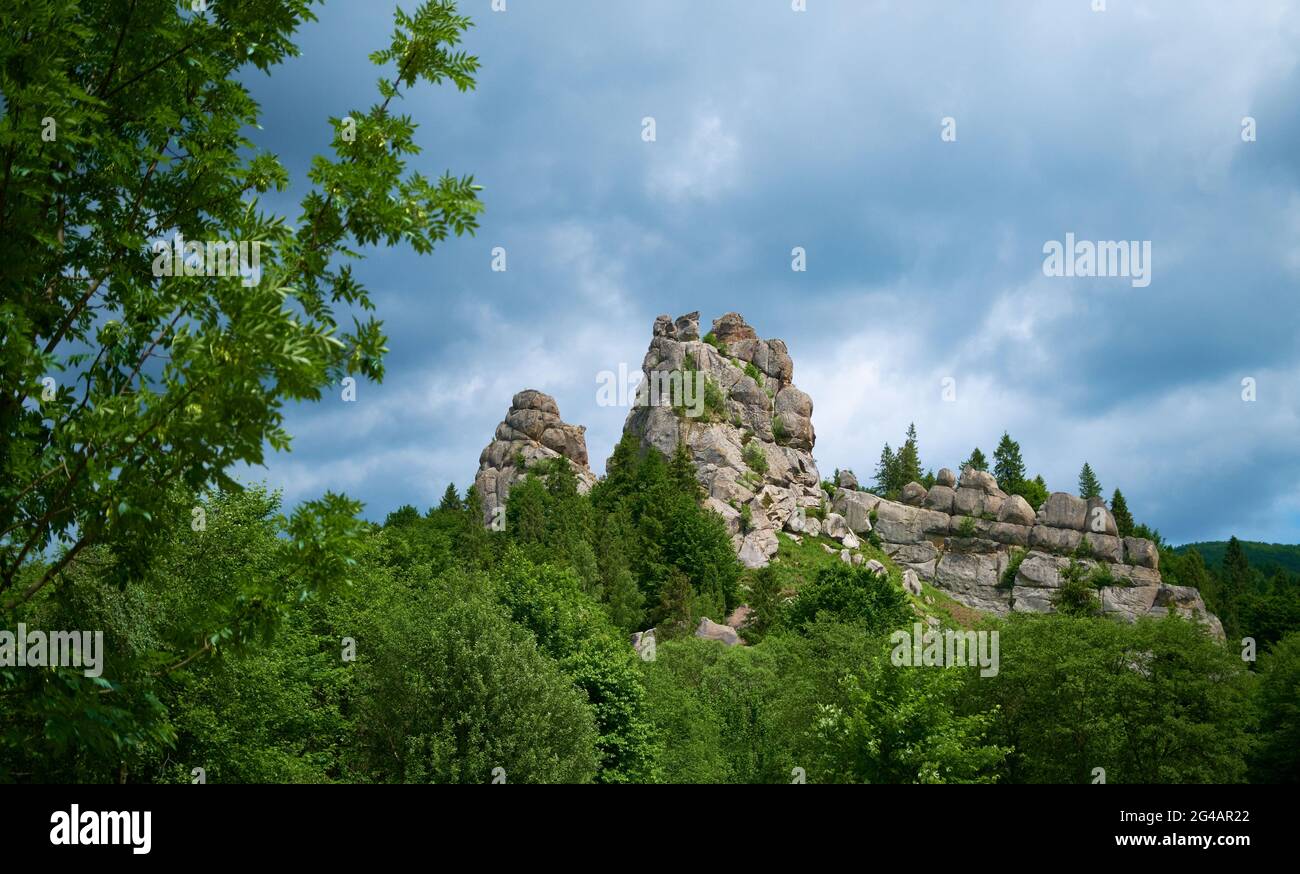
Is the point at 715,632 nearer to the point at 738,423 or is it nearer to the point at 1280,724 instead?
the point at 1280,724

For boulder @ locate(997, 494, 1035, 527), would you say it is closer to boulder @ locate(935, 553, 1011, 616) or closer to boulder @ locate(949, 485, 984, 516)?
boulder @ locate(949, 485, 984, 516)

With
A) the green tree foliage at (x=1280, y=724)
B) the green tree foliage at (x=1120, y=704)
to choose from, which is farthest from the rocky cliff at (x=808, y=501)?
the green tree foliage at (x=1120, y=704)

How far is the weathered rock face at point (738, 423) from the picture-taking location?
370 ft

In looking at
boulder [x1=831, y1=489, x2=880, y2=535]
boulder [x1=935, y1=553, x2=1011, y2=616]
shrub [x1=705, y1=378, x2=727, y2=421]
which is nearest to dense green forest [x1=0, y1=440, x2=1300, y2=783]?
shrub [x1=705, y1=378, x2=727, y2=421]

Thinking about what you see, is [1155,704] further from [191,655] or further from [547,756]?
A: [191,655]

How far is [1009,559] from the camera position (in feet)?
390

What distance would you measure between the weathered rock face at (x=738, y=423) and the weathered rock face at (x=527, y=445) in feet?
26.0

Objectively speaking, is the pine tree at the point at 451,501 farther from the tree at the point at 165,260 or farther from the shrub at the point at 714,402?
the tree at the point at 165,260

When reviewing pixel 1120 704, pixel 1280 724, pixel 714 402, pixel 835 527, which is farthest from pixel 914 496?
pixel 1120 704

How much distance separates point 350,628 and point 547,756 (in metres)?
13.2

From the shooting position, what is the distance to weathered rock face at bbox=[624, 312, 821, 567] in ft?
370

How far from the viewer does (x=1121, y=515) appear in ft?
438

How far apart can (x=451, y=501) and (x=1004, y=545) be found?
68.1 meters
